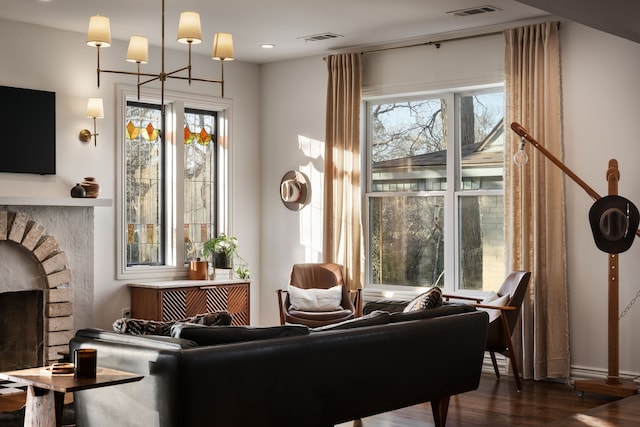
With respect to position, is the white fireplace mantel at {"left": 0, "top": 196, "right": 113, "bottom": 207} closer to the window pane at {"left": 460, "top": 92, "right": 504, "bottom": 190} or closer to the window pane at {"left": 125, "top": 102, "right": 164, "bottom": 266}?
the window pane at {"left": 125, "top": 102, "right": 164, "bottom": 266}

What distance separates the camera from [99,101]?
7.15 meters

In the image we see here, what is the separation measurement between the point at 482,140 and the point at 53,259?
3.73m

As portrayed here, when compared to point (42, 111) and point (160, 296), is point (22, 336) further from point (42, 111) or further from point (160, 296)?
A: point (42, 111)

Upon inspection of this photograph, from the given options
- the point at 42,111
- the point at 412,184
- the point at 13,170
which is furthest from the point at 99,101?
the point at 412,184

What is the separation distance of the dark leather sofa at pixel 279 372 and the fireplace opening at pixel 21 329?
2842 mm

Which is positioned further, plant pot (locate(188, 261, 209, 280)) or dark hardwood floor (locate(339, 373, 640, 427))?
plant pot (locate(188, 261, 209, 280))

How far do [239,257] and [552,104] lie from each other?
11.5 feet

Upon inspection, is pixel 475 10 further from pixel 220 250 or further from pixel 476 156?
pixel 220 250

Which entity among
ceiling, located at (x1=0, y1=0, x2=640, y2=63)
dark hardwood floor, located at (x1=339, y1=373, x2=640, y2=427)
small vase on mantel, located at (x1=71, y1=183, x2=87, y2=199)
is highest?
ceiling, located at (x1=0, y1=0, x2=640, y2=63)

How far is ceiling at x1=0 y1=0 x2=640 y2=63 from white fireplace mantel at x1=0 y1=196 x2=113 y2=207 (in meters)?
1.44

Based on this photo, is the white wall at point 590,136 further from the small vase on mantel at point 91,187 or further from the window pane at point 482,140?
the small vase on mantel at point 91,187

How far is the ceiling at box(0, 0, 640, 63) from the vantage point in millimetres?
6301

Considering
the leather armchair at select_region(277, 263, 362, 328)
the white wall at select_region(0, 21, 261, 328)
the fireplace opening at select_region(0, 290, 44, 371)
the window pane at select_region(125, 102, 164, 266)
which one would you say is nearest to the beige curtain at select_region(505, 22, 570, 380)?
the leather armchair at select_region(277, 263, 362, 328)

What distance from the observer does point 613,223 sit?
5.91 meters
